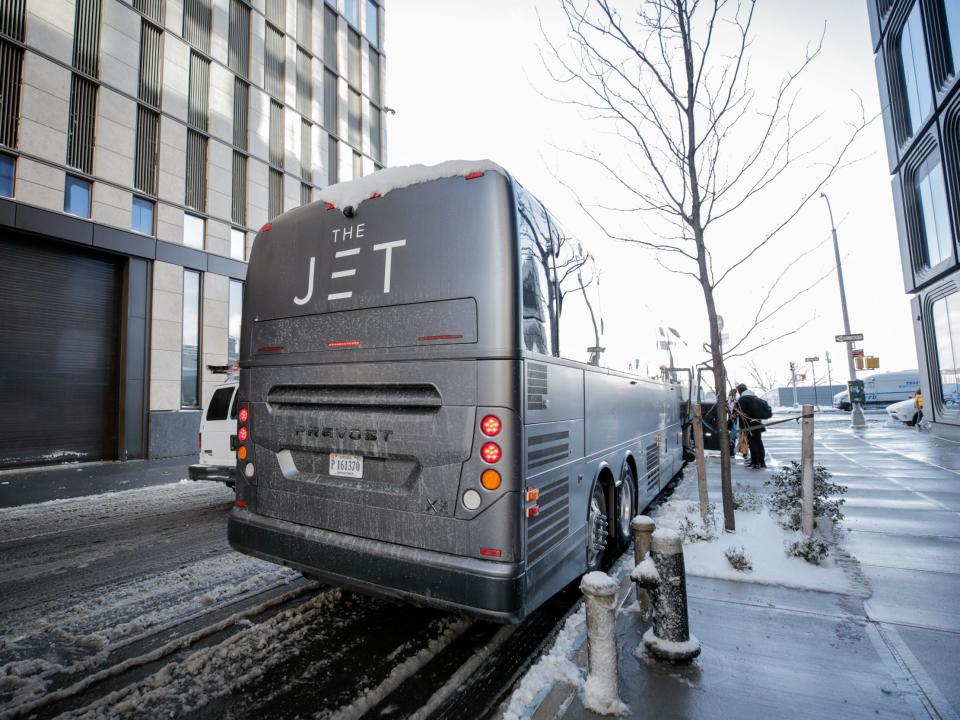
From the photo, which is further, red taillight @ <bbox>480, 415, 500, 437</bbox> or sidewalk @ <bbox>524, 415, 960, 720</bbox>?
red taillight @ <bbox>480, 415, 500, 437</bbox>

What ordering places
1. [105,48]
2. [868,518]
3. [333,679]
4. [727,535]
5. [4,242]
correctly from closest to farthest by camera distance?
[333,679], [727,535], [868,518], [4,242], [105,48]

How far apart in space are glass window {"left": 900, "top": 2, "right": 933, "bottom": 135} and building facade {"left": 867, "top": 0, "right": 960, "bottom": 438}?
0.03 m

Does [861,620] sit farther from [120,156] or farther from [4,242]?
[120,156]

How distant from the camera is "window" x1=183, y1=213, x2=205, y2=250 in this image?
17078 millimetres

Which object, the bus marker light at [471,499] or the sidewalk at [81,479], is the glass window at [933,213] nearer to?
the bus marker light at [471,499]

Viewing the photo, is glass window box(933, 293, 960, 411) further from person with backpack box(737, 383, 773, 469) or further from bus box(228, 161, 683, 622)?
bus box(228, 161, 683, 622)

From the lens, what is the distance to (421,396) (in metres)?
3.19

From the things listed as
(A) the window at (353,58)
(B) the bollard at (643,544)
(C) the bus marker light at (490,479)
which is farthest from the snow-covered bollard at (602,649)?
(A) the window at (353,58)

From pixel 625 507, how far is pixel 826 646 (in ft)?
8.17

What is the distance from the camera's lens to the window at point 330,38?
2447 centimetres

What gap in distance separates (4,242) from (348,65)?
61.4ft

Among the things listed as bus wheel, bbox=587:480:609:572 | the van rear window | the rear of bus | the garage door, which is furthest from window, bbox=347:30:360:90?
bus wheel, bbox=587:480:609:572

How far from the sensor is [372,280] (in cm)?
346

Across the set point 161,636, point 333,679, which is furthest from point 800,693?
point 161,636
